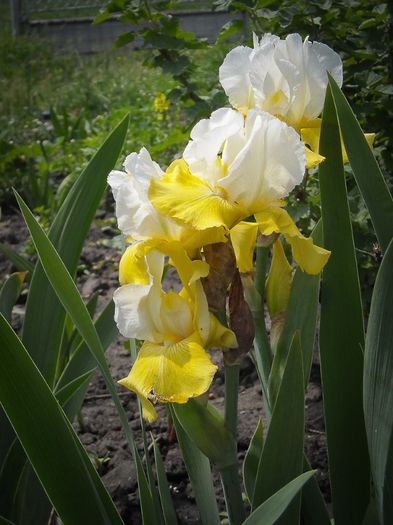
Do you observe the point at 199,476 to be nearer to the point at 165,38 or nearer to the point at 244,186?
the point at 244,186

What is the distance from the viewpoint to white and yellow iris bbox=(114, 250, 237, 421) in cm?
86

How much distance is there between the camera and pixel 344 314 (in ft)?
3.34

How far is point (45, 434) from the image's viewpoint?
3.05 feet

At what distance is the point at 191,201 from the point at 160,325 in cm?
16

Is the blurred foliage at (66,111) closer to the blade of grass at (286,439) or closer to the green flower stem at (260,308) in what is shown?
the green flower stem at (260,308)

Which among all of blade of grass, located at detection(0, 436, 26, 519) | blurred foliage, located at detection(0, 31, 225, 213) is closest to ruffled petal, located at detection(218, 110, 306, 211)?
blade of grass, located at detection(0, 436, 26, 519)

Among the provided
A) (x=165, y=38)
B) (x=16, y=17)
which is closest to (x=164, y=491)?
(x=165, y=38)

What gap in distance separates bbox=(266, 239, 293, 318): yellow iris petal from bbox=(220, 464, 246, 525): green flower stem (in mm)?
222

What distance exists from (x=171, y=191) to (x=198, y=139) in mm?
93

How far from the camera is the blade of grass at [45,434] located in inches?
35.6

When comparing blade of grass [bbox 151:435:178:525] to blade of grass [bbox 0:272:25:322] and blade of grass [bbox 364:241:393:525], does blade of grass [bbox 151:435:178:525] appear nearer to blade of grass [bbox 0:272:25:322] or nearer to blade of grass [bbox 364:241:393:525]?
blade of grass [bbox 364:241:393:525]

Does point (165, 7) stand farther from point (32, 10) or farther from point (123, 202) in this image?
point (32, 10)

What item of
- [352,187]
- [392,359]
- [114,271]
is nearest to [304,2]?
[352,187]

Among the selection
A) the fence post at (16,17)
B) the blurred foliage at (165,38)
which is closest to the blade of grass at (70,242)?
the blurred foliage at (165,38)
